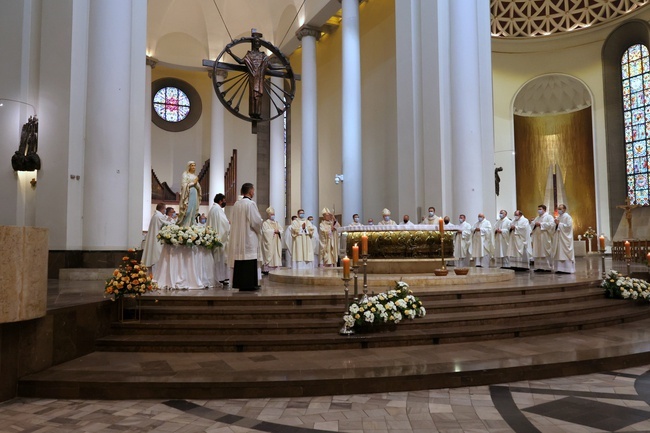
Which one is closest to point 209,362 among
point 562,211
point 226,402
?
point 226,402

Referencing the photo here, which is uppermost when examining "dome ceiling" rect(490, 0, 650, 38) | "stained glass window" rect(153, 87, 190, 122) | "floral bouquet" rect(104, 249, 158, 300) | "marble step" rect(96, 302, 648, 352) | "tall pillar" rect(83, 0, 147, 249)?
"dome ceiling" rect(490, 0, 650, 38)

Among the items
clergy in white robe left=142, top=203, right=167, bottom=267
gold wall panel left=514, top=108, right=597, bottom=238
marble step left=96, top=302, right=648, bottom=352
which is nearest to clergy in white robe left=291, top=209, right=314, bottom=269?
Answer: clergy in white robe left=142, top=203, right=167, bottom=267

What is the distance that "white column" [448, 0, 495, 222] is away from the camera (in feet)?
41.4

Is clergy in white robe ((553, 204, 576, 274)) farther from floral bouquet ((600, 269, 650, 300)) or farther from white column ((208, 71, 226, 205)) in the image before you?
white column ((208, 71, 226, 205))

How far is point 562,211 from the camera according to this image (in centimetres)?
1157

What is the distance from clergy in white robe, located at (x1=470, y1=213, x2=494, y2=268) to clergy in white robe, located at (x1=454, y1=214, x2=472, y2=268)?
0.42ft

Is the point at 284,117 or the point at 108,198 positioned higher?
the point at 284,117

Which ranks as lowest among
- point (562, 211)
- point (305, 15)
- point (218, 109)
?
point (562, 211)

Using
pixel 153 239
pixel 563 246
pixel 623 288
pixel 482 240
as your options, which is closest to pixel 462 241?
pixel 482 240

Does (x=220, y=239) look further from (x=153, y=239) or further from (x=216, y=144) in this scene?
(x=216, y=144)

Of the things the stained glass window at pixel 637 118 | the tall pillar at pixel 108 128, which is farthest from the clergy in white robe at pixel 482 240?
the stained glass window at pixel 637 118

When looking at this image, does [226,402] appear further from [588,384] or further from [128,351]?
[588,384]

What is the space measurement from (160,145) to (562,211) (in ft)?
62.5

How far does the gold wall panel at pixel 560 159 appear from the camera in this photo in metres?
21.6
